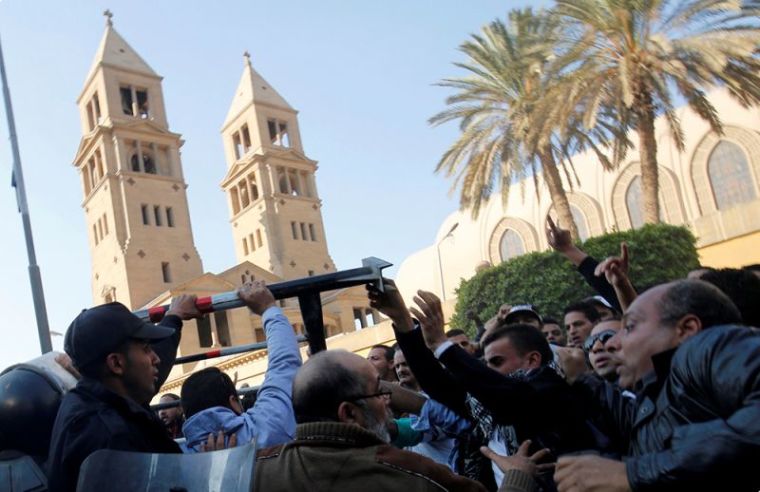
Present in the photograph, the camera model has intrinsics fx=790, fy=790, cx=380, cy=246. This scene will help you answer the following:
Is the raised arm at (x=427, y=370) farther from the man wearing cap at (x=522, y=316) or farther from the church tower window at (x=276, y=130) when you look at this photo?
the church tower window at (x=276, y=130)

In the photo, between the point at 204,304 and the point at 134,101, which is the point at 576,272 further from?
the point at 134,101

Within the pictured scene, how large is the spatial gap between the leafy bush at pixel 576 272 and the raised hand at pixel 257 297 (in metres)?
17.7

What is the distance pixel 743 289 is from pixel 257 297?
179 centimetres

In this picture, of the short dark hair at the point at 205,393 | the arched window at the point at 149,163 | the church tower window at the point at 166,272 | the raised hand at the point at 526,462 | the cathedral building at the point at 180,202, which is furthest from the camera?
the arched window at the point at 149,163

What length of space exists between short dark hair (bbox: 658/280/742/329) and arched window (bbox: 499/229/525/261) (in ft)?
140

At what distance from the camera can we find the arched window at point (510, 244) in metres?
44.7

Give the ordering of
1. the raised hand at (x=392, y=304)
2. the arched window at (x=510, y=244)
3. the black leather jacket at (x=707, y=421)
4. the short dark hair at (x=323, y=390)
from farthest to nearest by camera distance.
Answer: the arched window at (x=510, y=244), the raised hand at (x=392, y=304), the short dark hair at (x=323, y=390), the black leather jacket at (x=707, y=421)

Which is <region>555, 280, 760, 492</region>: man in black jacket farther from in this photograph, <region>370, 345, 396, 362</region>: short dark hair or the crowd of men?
<region>370, 345, 396, 362</region>: short dark hair

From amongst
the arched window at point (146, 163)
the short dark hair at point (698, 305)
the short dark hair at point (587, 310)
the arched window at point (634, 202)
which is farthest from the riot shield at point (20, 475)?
the arched window at point (146, 163)

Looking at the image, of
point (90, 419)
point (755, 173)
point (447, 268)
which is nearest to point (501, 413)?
point (90, 419)

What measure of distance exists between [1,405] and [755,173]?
3507cm

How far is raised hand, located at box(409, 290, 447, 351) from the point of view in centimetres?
361

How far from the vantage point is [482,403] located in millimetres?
2916

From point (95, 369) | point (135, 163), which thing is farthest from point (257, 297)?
point (135, 163)
